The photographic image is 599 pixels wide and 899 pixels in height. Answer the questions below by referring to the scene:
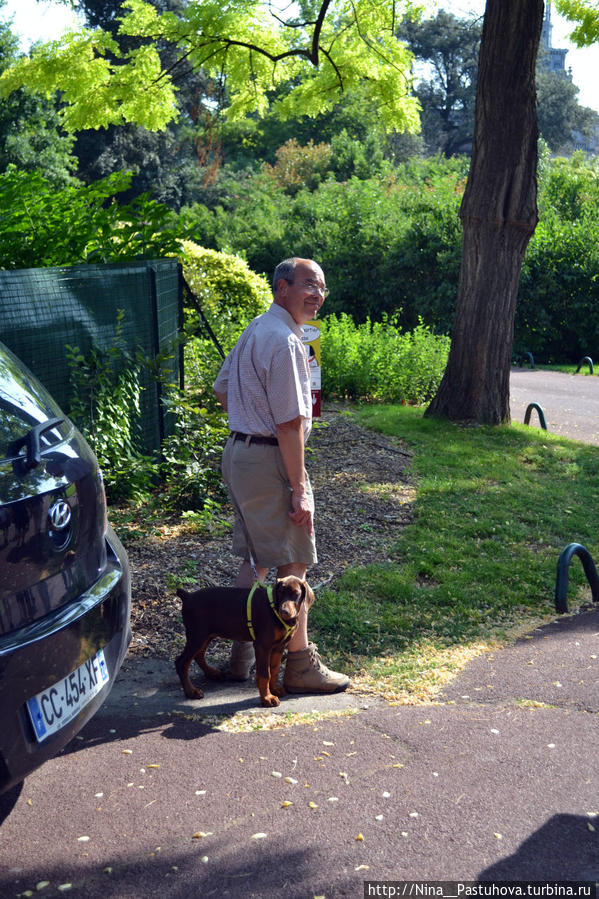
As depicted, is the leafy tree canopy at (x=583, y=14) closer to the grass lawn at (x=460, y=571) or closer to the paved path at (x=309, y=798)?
the grass lawn at (x=460, y=571)

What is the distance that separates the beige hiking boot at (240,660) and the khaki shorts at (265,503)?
538 millimetres

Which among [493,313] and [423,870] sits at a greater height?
[493,313]

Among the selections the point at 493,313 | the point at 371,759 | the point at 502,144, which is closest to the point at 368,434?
the point at 493,313

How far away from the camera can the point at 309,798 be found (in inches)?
128

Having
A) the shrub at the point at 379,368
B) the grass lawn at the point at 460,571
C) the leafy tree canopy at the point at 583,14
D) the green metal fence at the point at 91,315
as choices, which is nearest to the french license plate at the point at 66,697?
the grass lawn at the point at 460,571

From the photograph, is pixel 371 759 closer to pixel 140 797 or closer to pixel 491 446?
pixel 140 797

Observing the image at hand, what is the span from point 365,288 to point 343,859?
63.4 feet

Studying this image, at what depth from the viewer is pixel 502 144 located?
1060cm

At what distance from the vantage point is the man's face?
13.2ft

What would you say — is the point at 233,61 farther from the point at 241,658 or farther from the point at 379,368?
the point at 241,658

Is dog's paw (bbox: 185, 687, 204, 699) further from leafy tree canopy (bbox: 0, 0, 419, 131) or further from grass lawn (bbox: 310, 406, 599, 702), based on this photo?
leafy tree canopy (bbox: 0, 0, 419, 131)

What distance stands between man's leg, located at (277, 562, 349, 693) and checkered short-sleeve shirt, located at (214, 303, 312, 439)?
766 millimetres

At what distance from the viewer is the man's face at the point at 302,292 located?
4.01m

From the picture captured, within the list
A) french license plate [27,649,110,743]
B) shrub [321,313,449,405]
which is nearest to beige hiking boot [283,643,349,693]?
french license plate [27,649,110,743]
